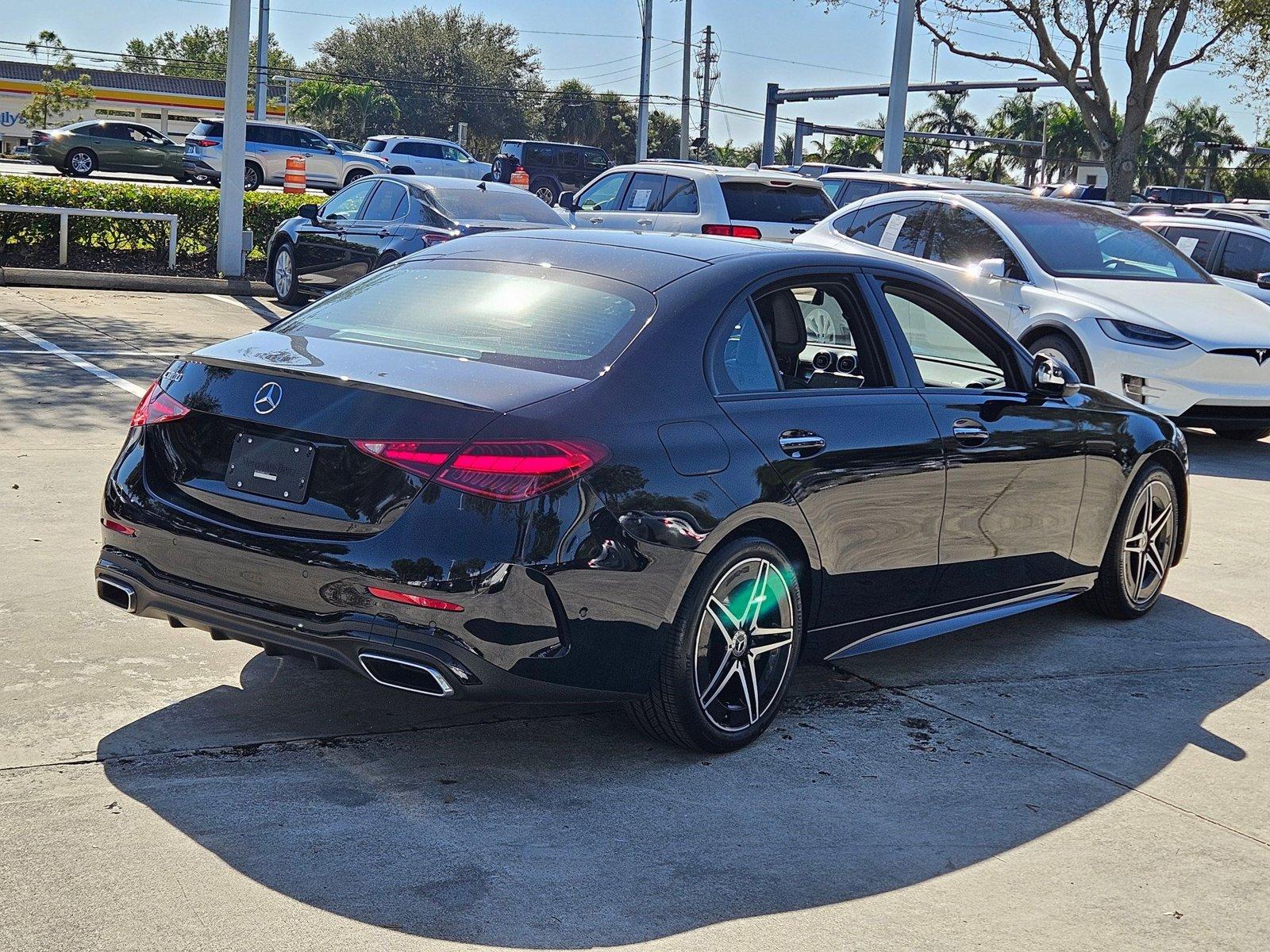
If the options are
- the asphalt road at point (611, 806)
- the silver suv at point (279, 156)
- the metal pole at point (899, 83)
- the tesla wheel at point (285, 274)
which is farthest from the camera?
the silver suv at point (279, 156)

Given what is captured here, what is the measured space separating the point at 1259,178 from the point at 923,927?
3487 inches

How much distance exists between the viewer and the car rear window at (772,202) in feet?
51.6

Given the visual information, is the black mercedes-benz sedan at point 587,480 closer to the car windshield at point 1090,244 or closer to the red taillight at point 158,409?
the red taillight at point 158,409

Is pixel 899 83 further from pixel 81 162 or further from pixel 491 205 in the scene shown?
pixel 81 162

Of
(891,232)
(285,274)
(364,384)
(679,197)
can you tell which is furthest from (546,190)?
(364,384)

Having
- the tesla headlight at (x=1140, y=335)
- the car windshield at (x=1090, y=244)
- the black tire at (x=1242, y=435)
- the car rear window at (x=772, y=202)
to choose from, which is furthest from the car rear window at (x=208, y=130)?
the tesla headlight at (x=1140, y=335)

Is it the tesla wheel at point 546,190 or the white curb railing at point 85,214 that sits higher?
the tesla wheel at point 546,190

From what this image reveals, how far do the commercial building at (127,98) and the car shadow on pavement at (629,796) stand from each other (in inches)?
Answer: 2630

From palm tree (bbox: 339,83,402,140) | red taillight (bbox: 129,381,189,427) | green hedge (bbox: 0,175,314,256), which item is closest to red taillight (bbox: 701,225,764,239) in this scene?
green hedge (bbox: 0,175,314,256)

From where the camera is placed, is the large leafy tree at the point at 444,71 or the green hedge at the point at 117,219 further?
the large leafy tree at the point at 444,71

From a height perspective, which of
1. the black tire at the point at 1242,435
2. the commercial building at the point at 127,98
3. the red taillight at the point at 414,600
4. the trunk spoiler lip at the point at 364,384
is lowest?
the black tire at the point at 1242,435

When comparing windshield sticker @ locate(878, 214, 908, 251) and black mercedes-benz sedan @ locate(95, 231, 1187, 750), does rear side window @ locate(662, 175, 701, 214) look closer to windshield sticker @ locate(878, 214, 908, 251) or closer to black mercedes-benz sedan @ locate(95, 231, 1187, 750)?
windshield sticker @ locate(878, 214, 908, 251)

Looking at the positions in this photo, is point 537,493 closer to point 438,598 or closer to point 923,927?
point 438,598

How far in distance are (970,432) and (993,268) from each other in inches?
257
